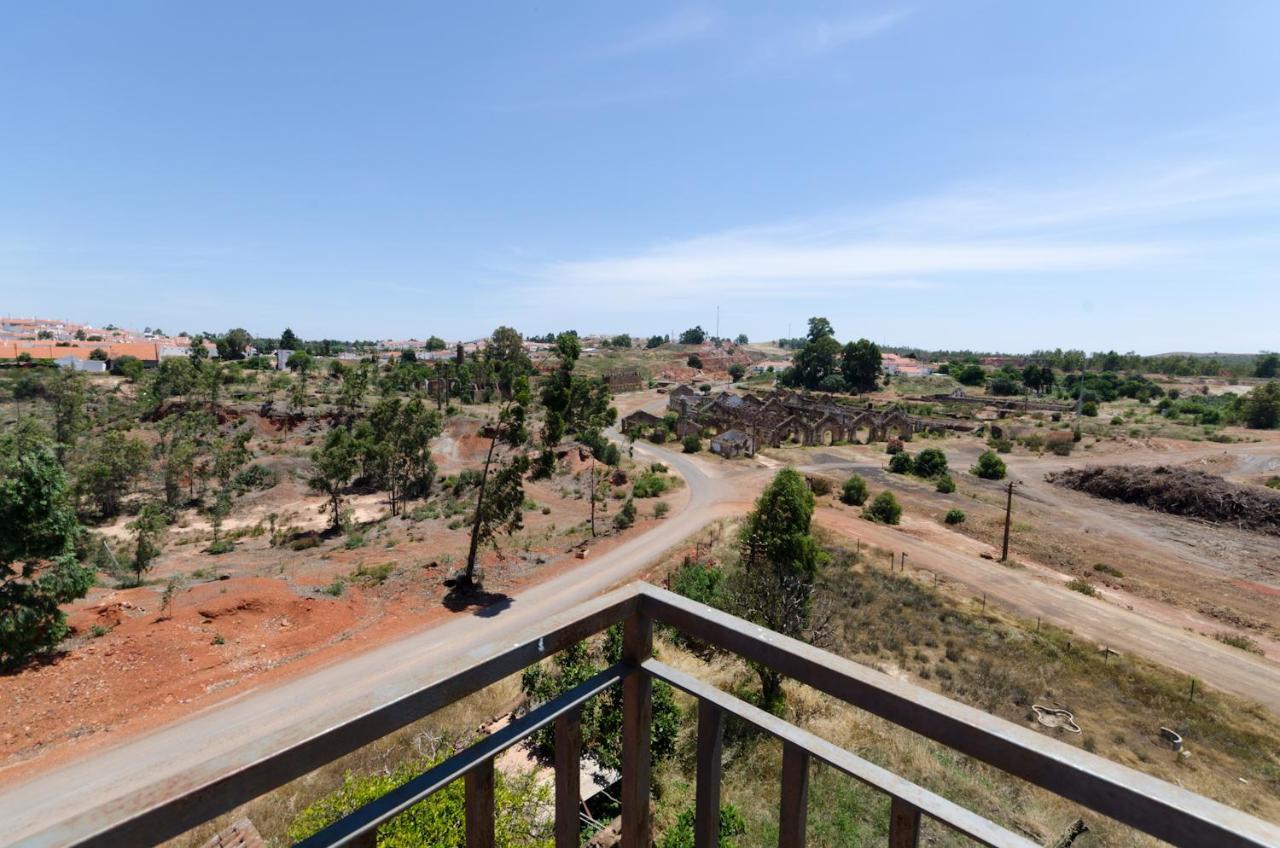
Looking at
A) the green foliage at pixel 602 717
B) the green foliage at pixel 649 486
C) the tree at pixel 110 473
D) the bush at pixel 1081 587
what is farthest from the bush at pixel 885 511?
the tree at pixel 110 473

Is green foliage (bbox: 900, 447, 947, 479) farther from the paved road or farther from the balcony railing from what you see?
the balcony railing

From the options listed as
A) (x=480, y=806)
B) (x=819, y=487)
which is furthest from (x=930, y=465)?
(x=480, y=806)

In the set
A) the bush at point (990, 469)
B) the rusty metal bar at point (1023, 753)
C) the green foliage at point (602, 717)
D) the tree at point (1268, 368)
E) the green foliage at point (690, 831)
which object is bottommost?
the bush at point (990, 469)

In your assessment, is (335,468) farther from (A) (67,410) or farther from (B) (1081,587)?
(B) (1081,587)

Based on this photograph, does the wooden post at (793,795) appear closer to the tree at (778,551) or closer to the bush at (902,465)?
the tree at (778,551)

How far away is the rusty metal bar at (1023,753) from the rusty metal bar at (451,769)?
1.58 feet

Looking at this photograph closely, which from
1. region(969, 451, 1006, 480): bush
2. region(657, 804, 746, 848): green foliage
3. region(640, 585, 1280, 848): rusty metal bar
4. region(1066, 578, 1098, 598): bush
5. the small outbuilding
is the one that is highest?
region(640, 585, 1280, 848): rusty metal bar

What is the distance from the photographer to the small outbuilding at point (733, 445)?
154 ft

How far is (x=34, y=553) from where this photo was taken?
13953mm

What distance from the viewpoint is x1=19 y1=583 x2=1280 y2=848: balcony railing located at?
45.6 inches

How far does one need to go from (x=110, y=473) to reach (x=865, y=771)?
42384mm

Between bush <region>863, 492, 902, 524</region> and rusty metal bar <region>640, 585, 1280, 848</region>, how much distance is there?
106 ft

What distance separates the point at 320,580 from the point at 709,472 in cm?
2645

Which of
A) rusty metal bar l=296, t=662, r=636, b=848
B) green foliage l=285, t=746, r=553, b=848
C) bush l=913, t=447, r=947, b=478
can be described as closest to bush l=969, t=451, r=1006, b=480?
bush l=913, t=447, r=947, b=478
